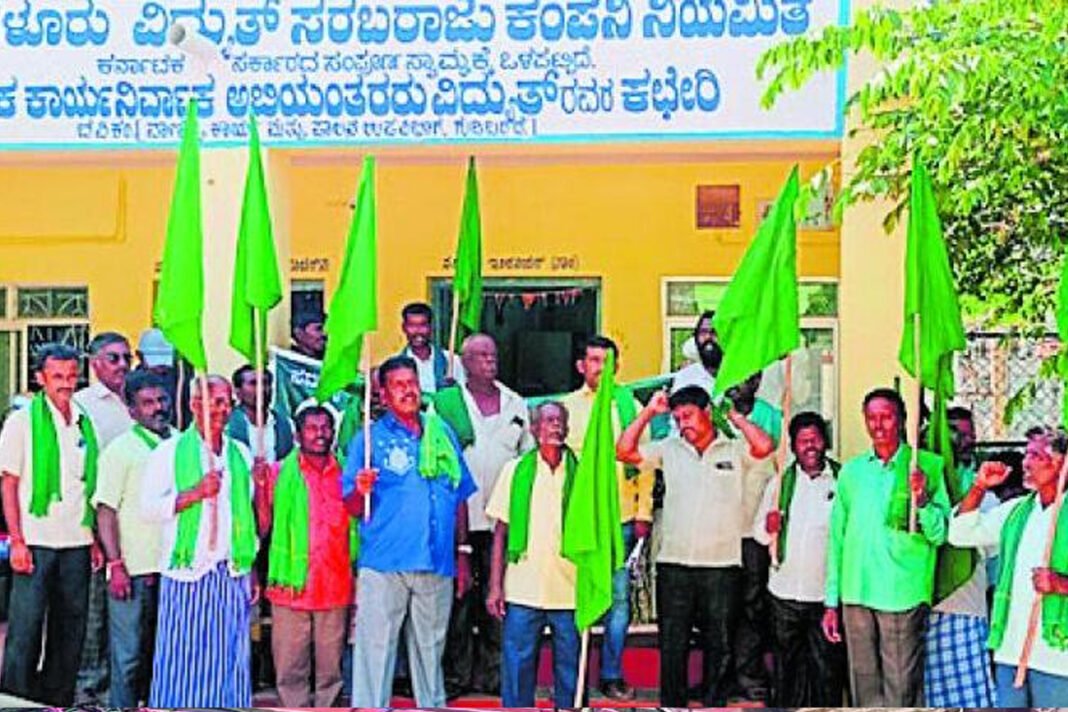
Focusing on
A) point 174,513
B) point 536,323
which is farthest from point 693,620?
point 536,323

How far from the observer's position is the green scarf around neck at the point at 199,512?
703cm

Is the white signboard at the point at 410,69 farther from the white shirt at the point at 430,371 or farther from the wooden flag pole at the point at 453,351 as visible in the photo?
the white shirt at the point at 430,371

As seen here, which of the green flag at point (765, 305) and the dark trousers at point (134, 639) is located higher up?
the green flag at point (765, 305)

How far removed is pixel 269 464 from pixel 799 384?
3.17 metres

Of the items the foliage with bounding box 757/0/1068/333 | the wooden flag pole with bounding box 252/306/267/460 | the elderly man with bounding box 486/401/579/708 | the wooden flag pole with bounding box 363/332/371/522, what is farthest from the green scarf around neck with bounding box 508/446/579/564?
the foliage with bounding box 757/0/1068/333

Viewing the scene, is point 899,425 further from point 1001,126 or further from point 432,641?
point 432,641

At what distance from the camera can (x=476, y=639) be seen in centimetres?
773

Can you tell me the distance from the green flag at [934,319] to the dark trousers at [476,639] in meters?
2.01

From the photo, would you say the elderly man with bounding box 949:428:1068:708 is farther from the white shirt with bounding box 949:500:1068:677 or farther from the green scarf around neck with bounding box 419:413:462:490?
the green scarf around neck with bounding box 419:413:462:490

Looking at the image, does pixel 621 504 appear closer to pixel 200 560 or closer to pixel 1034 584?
pixel 200 560

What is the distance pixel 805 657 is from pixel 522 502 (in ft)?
4.41

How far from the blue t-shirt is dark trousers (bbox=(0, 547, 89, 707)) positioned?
48.9 inches

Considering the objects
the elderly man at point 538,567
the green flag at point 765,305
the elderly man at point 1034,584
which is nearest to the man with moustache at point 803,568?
the green flag at point 765,305

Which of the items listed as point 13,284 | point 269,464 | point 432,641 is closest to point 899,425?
point 432,641
